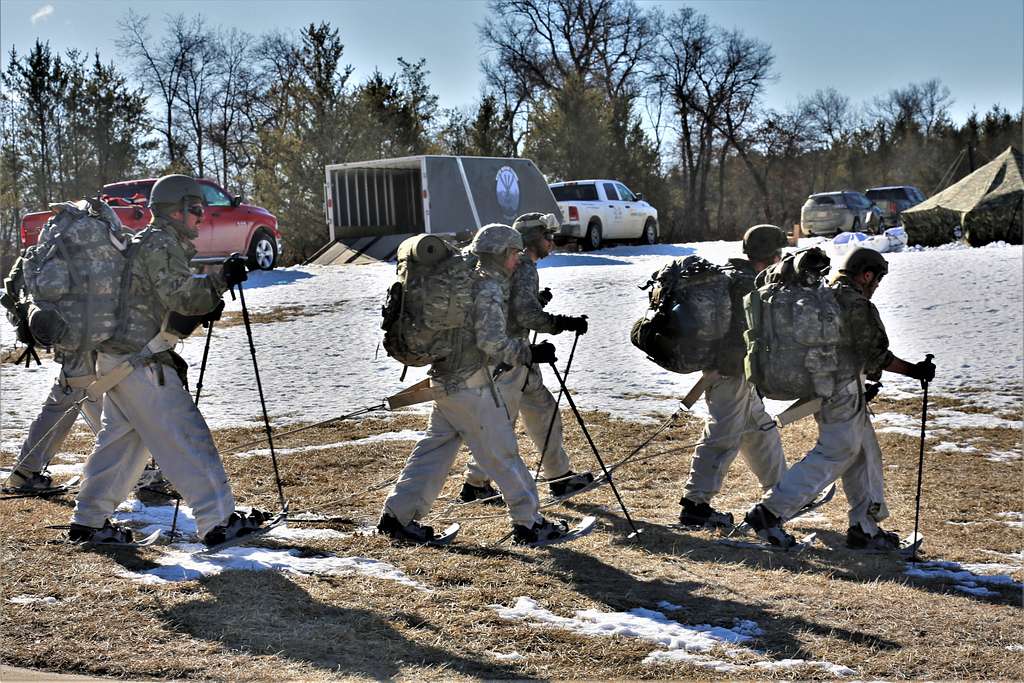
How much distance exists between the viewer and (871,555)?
605 cm

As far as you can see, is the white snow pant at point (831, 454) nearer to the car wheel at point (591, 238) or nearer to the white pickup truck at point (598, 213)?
the white pickup truck at point (598, 213)

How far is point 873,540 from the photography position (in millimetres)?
6137

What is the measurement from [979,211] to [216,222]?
11.6 metres

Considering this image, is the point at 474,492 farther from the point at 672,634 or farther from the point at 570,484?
the point at 672,634

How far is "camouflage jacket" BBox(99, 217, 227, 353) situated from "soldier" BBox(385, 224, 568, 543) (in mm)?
1177

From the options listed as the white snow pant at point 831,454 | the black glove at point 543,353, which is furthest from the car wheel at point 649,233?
the white snow pant at point 831,454

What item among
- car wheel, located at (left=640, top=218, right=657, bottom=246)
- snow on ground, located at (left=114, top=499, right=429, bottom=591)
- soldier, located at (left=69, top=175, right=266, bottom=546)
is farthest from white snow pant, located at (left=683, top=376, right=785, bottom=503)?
car wheel, located at (left=640, top=218, right=657, bottom=246)

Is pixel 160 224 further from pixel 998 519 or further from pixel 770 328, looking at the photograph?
pixel 998 519

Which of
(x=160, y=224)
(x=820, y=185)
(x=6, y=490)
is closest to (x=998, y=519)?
(x=160, y=224)

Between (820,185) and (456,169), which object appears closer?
(456,169)

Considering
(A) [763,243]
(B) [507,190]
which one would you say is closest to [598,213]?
(B) [507,190]

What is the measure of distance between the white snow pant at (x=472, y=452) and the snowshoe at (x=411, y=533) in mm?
35

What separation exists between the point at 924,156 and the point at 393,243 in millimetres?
35303

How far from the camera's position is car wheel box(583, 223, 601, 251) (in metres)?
22.7
